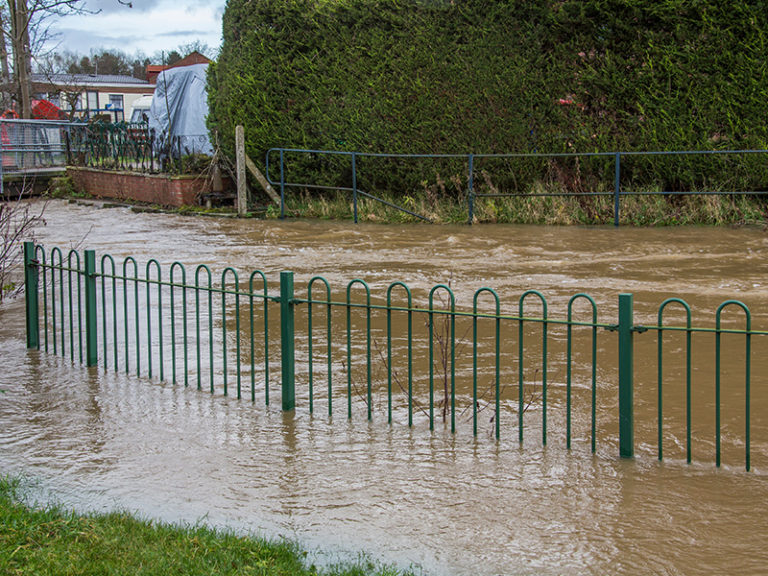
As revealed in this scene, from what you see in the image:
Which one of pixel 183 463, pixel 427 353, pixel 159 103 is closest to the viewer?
pixel 183 463

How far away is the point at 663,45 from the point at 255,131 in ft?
26.7

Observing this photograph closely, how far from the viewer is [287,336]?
6699 mm

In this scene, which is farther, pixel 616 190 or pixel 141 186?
pixel 141 186

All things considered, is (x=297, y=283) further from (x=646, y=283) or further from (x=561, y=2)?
(x=561, y=2)

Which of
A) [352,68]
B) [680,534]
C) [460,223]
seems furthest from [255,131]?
[680,534]

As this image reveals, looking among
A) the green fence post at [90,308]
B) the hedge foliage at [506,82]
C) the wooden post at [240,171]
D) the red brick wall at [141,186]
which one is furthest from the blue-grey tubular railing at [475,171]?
the green fence post at [90,308]

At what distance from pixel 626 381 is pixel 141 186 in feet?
58.5

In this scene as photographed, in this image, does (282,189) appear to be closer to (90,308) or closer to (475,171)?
(475,171)

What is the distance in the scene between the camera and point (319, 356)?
8.27 meters

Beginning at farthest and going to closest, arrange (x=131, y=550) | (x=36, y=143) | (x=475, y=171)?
(x=36, y=143)
(x=475, y=171)
(x=131, y=550)

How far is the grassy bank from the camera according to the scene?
4.29 m

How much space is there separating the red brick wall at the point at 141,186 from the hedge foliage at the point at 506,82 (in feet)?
4.43

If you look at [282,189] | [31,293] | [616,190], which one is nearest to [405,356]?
[31,293]

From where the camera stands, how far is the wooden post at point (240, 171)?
738 inches
